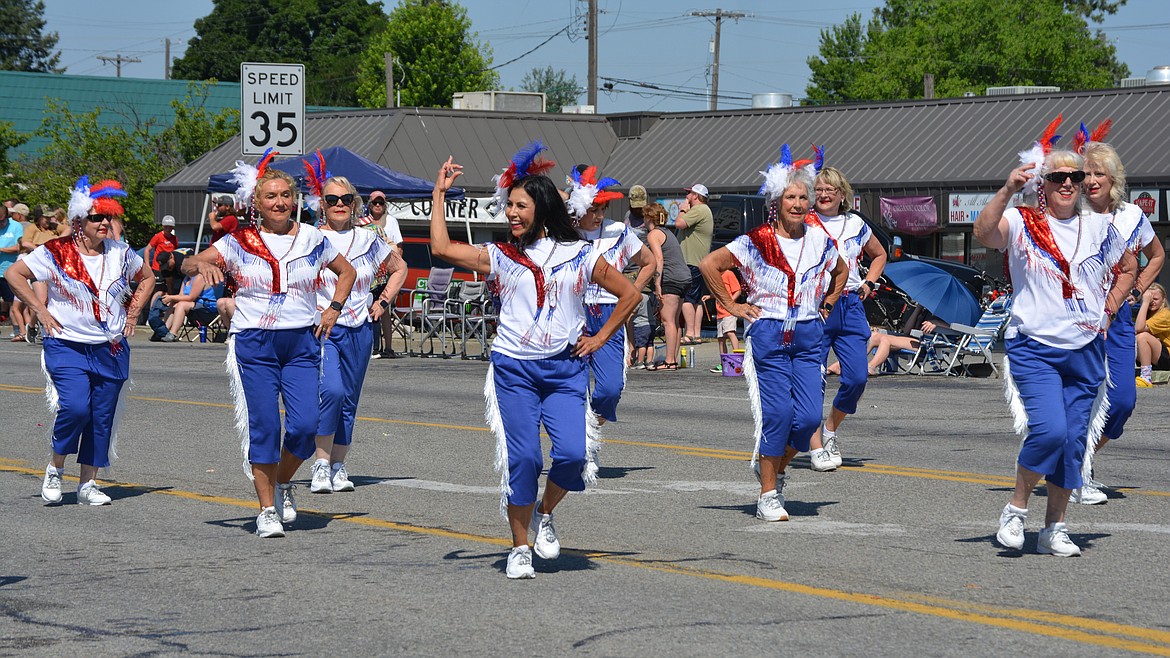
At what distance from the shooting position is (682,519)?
880 centimetres

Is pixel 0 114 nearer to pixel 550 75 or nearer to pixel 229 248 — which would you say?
pixel 229 248

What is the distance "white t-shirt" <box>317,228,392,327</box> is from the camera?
9883 mm

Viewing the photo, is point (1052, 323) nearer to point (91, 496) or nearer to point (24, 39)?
point (91, 496)

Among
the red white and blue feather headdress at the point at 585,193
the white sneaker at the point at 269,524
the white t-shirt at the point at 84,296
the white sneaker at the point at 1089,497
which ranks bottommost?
the white sneaker at the point at 269,524

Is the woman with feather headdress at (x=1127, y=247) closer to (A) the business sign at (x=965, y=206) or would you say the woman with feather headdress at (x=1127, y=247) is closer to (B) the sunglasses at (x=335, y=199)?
(B) the sunglasses at (x=335, y=199)

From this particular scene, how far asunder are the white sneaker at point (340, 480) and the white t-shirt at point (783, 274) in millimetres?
2927

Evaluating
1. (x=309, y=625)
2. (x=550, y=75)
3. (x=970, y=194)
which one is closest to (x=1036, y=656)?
(x=309, y=625)

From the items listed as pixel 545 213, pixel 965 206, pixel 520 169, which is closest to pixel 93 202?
pixel 520 169

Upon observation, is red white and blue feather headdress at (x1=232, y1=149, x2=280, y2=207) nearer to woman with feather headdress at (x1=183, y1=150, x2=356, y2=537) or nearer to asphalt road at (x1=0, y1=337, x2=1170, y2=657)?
woman with feather headdress at (x1=183, y1=150, x2=356, y2=537)

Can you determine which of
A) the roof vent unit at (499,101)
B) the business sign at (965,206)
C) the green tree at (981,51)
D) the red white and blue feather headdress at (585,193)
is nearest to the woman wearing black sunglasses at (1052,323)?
the red white and blue feather headdress at (585,193)

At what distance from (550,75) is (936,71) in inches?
3184

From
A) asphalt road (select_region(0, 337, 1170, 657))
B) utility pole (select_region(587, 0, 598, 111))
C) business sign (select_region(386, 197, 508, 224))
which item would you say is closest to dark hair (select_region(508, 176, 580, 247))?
asphalt road (select_region(0, 337, 1170, 657))

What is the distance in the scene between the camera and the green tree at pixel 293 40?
102312mm

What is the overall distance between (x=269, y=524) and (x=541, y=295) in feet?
7.35
